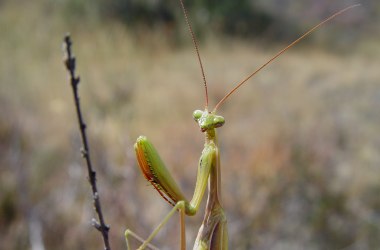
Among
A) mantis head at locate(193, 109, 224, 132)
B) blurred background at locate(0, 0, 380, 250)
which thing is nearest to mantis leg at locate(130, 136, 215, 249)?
mantis head at locate(193, 109, 224, 132)

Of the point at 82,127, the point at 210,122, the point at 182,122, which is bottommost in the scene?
the point at 82,127

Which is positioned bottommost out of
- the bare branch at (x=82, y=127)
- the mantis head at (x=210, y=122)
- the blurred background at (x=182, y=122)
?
the bare branch at (x=82, y=127)

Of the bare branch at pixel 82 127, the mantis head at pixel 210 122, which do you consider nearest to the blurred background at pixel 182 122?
the mantis head at pixel 210 122

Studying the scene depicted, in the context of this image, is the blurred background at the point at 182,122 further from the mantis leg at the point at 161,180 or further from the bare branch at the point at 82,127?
the bare branch at the point at 82,127

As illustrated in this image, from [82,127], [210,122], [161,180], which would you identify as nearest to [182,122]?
[210,122]

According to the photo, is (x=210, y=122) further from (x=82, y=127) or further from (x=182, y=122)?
(x=182, y=122)

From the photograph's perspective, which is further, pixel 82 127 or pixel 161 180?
pixel 161 180

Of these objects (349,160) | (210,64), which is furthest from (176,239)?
(210,64)

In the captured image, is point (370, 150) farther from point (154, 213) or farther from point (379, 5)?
point (379, 5)
